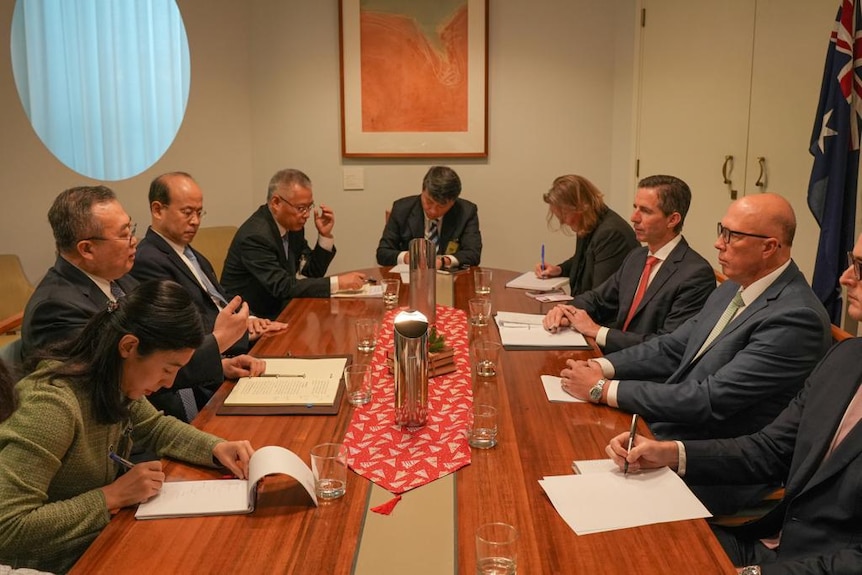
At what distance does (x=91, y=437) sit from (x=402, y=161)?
156 inches

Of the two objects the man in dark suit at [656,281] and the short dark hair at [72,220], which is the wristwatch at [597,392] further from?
the short dark hair at [72,220]

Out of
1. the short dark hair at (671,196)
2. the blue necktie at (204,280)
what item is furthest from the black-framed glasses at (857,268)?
the blue necktie at (204,280)

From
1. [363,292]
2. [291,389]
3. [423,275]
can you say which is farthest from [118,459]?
[363,292]

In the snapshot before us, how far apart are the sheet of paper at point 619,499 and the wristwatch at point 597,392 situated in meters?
0.40

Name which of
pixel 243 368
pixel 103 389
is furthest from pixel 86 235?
pixel 103 389

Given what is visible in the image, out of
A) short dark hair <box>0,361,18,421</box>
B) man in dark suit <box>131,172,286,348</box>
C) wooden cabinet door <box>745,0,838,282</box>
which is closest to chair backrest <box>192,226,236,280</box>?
man in dark suit <box>131,172,286,348</box>

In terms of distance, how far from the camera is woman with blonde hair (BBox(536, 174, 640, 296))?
12.1 ft

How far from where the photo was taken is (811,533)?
5.69ft

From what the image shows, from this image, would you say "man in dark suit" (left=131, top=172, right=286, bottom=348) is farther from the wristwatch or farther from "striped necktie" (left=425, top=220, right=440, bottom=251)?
"striped necktie" (left=425, top=220, right=440, bottom=251)

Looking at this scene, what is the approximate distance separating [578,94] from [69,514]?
4543 millimetres

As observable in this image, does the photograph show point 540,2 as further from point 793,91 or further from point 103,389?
point 103,389

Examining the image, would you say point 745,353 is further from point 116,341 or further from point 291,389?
point 116,341

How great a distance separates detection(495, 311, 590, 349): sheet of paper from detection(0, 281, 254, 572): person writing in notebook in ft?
4.02

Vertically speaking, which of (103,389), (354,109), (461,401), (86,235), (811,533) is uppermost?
(354,109)
